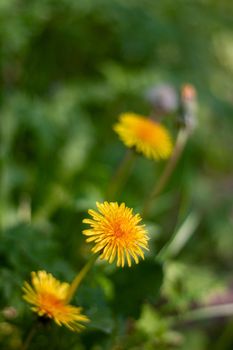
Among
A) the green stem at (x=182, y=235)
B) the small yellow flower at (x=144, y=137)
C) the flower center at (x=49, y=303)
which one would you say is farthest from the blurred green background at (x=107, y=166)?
the small yellow flower at (x=144, y=137)

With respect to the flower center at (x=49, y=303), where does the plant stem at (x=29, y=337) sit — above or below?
below

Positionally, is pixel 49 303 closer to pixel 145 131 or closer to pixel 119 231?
pixel 119 231

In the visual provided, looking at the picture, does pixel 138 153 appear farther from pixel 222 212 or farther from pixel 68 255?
pixel 222 212

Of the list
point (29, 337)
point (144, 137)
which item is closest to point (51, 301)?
point (29, 337)

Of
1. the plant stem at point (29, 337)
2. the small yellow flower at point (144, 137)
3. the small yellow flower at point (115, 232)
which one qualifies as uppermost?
the small yellow flower at point (144, 137)

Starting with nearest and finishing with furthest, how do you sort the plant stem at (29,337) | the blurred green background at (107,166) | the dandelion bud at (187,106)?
the plant stem at (29,337), the blurred green background at (107,166), the dandelion bud at (187,106)

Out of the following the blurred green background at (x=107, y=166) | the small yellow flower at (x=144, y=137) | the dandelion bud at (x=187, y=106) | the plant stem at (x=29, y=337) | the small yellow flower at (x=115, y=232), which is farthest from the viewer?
the dandelion bud at (x=187, y=106)

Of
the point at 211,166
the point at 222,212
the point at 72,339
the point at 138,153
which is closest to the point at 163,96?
the point at 138,153

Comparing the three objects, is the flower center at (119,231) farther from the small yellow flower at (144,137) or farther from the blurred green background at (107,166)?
the small yellow flower at (144,137)
